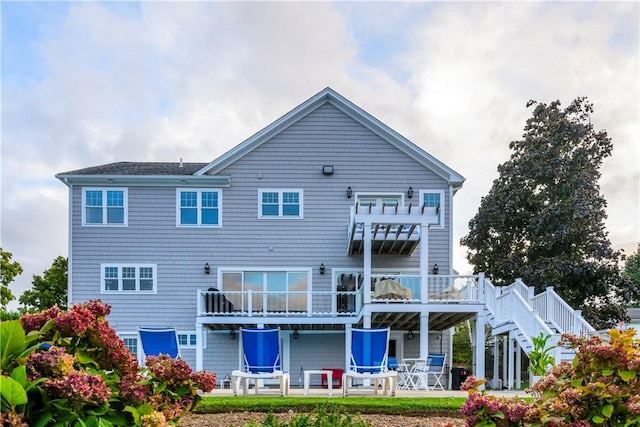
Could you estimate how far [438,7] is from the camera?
7.24 meters

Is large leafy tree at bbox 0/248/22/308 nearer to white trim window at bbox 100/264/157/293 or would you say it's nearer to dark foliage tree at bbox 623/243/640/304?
white trim window at bbox 100/264/157/293

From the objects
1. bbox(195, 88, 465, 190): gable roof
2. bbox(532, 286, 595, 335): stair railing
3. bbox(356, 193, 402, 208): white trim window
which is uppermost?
bbox(195, 88, 465, 190): gable roof

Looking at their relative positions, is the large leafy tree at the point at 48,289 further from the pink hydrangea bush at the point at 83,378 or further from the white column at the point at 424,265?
the pink hydrangea bush at the point at 83,378

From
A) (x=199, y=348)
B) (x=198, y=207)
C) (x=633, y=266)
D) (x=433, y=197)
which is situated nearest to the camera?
(x=199, y=348)

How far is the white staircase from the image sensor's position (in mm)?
10969

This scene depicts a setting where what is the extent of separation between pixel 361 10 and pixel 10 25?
405 cm

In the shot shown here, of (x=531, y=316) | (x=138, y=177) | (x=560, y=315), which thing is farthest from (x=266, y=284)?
(x=560, y=315)

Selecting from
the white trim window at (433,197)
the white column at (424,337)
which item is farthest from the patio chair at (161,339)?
the white trim window at (433,197)

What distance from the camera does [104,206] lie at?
54.4ft

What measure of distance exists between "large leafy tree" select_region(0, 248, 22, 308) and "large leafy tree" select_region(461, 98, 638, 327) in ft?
66.5

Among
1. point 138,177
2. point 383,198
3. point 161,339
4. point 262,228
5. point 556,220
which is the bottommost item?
point 161,339

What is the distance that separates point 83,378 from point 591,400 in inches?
118

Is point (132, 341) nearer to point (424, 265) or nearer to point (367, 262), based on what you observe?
point (367, 262)

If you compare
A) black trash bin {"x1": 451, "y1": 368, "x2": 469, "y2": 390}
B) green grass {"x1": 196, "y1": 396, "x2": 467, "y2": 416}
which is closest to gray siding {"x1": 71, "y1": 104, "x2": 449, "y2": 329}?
black trash bin {"x1": 451, "y1": 368, "x2": 469, "y2": 390}
